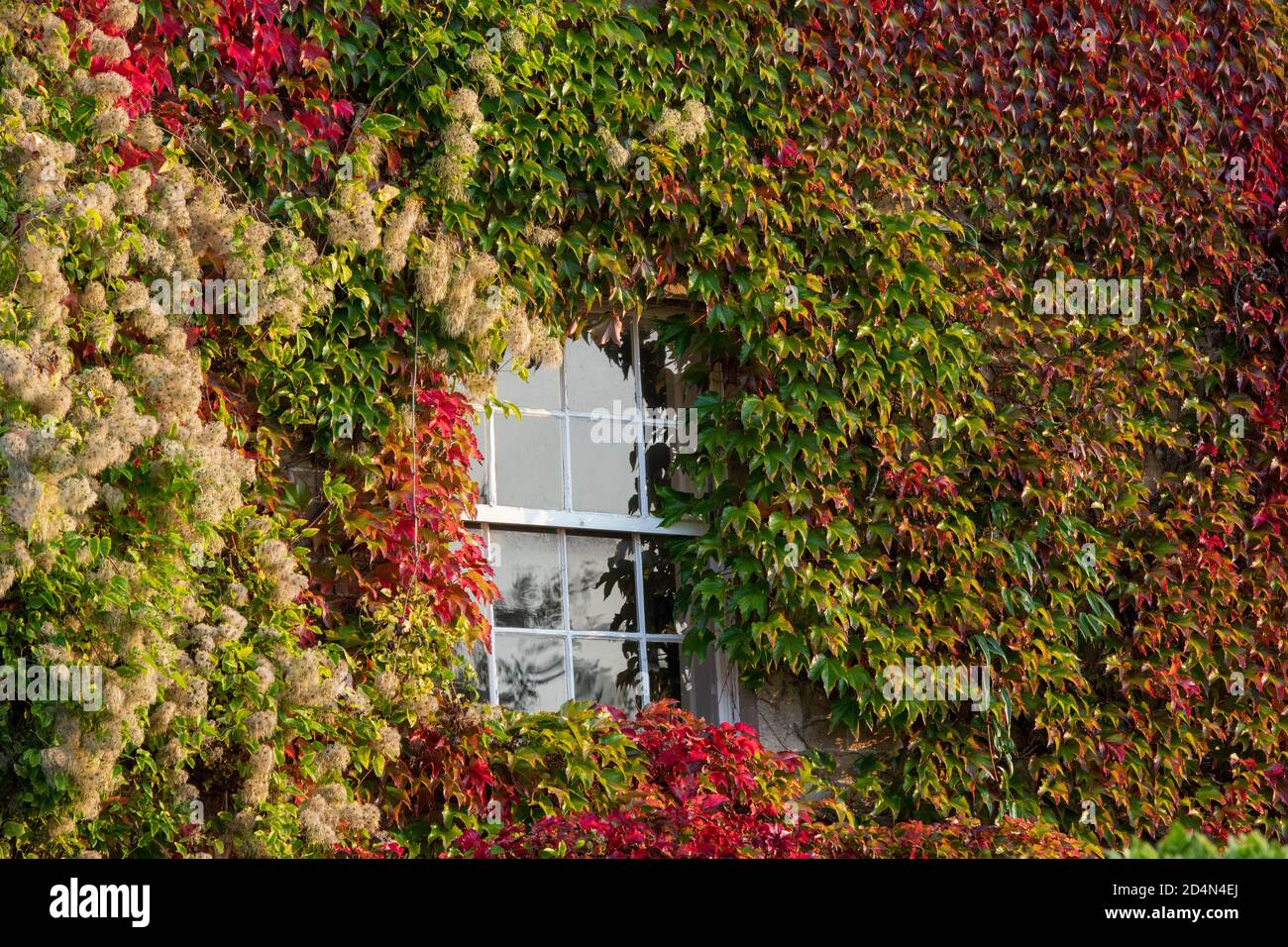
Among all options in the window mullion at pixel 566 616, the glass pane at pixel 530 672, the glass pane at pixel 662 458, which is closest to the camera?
the glass pane at pixel 530 672

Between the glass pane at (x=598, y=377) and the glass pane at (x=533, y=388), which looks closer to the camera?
the glass pane at (x=533, y=388)

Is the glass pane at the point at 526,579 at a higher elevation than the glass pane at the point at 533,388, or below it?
below

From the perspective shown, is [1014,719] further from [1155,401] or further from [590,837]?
[590,837]

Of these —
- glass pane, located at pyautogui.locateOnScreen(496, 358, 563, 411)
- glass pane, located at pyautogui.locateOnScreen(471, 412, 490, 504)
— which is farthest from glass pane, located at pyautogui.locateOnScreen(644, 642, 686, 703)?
glass pane, located at pyautogui.locateOnScreen(496, 358, 563, 411)

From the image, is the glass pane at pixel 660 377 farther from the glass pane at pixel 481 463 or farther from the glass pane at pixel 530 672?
the glass pane at pixel 530 672

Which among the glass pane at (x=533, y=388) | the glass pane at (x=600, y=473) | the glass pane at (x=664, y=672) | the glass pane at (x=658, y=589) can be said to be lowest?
the glass pane at (x=664, y=672)

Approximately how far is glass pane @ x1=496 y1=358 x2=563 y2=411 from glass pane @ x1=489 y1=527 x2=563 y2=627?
525 millimetres

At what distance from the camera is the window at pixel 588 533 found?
595 cm

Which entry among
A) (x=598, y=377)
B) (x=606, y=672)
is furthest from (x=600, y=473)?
(x=606, y=672)

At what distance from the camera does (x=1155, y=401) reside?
7.04 meters

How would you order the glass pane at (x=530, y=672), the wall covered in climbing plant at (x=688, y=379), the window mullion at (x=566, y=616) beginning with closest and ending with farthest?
the wall covered in climbing plant at (x=688, y=379), the glass pane at (x=530, y=672), the window mullion at (x=566, y=616)

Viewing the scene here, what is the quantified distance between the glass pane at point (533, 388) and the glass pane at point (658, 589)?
2.23 feet

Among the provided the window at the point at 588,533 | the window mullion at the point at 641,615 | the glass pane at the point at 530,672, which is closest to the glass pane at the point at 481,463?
the window at the point at 588,533

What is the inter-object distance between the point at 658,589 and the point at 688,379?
877 millimetres
